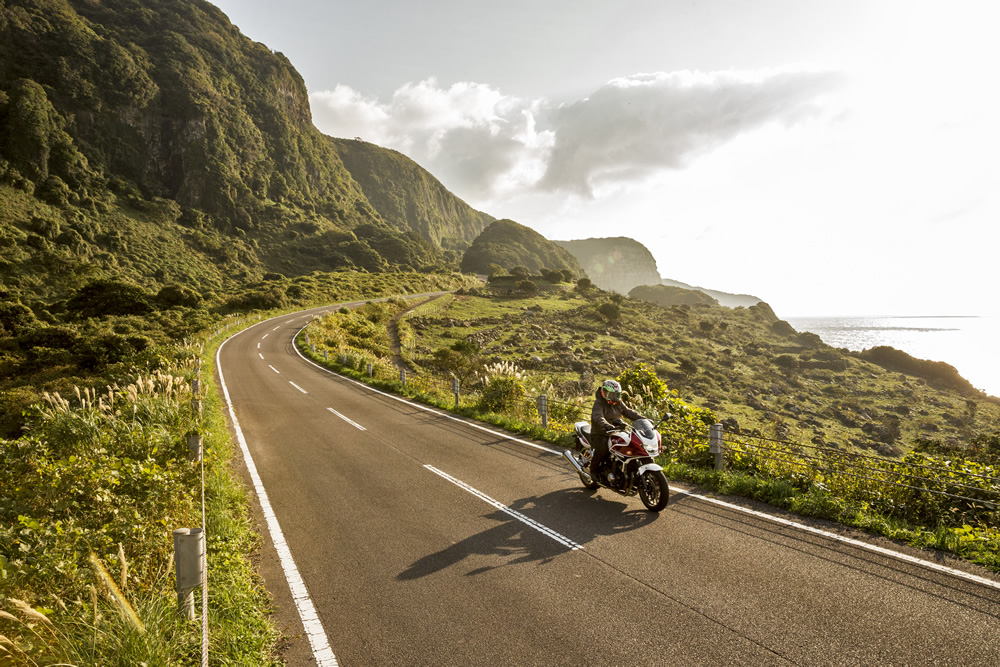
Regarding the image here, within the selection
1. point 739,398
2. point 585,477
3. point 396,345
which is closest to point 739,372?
point 739,398

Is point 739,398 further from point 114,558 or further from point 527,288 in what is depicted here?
point 527,288

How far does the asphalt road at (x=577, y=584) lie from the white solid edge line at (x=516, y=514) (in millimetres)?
30

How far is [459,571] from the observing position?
4859mm

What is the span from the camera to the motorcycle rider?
675 centimetres

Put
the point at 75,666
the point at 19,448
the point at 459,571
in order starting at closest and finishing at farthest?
1. the point at 75,666
2. the point at 459,571
3. the point at 19,448

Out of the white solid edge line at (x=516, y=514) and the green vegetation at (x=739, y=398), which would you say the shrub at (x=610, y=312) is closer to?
the green vegetation at (x=739, y=398)

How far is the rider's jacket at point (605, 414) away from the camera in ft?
22.4

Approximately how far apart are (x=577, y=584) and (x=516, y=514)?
191 cm

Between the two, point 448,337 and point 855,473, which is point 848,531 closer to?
point 855,473

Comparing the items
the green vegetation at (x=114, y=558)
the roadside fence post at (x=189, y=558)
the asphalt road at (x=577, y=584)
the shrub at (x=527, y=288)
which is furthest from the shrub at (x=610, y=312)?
the roadside fence post at (x=189, y=558)

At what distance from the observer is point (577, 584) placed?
178 inches

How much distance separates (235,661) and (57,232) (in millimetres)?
102919

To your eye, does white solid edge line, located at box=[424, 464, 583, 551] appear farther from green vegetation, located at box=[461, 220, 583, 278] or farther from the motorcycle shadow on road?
green vegetation, located at box=[461, 220, 583, 278]

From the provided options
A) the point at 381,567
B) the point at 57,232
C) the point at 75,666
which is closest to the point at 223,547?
the point at 381,567
